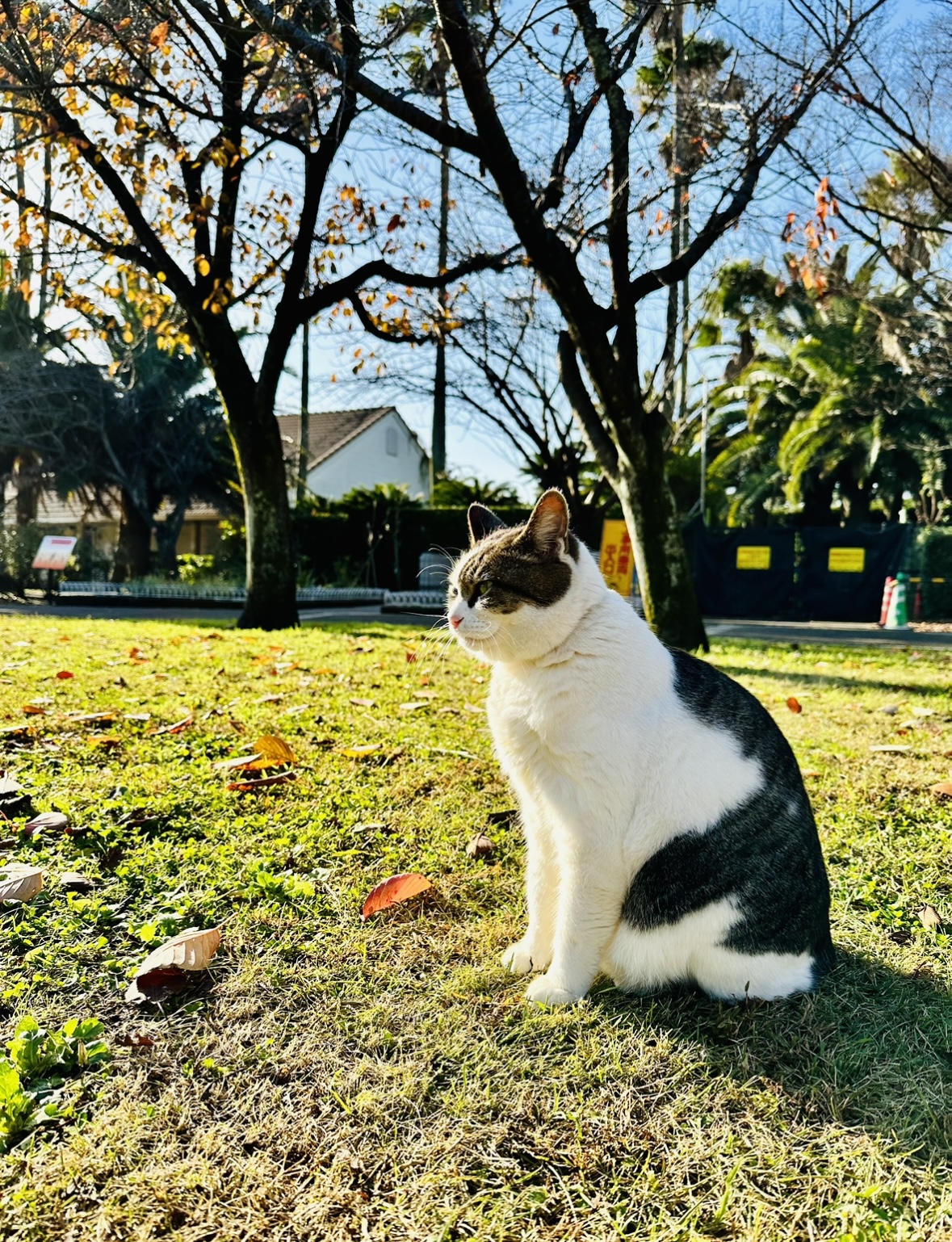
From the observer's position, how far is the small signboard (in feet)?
60.8

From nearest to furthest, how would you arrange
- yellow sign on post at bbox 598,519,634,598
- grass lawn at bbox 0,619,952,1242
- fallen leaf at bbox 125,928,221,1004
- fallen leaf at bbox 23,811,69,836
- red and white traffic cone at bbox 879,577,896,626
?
grass lawn at bbox 0,619,952,1242, fallen leaf at bbox 125,928,221,1004, fallen leaf at bbox 23,811,69,836, yellow sign on post at bbox 598,519,634,598, red and white traffic cone at bbox 879,577,896,626

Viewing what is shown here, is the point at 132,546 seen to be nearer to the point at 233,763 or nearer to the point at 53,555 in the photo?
the point at 53,555

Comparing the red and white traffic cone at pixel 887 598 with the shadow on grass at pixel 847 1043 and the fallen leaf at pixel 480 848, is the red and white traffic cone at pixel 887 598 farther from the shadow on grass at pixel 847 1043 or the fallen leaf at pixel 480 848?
the shadow on grass at pixel 847 1043

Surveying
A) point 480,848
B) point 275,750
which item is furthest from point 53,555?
point 480,848

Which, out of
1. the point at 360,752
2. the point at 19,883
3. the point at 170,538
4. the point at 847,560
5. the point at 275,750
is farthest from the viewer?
the point at 170,538

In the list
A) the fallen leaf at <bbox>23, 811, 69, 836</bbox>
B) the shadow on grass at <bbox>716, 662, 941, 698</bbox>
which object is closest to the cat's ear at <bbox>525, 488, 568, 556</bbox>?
the fallen leaf at <bbox>23, 811, 69, 836</bbox>

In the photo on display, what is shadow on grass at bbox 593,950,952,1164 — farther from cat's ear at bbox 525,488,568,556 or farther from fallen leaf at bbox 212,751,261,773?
fallen leaf at bbox 212,751,261,773

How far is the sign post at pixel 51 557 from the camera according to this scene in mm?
18547

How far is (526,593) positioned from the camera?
2.10 m

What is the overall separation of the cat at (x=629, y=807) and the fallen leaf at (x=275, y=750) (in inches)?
69.1

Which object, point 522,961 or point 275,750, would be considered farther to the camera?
point 275,750

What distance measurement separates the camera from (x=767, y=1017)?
1.92 meters

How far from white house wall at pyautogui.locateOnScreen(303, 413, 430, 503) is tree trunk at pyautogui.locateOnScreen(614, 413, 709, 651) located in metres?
21.2

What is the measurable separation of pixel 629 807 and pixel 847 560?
18525 mm
